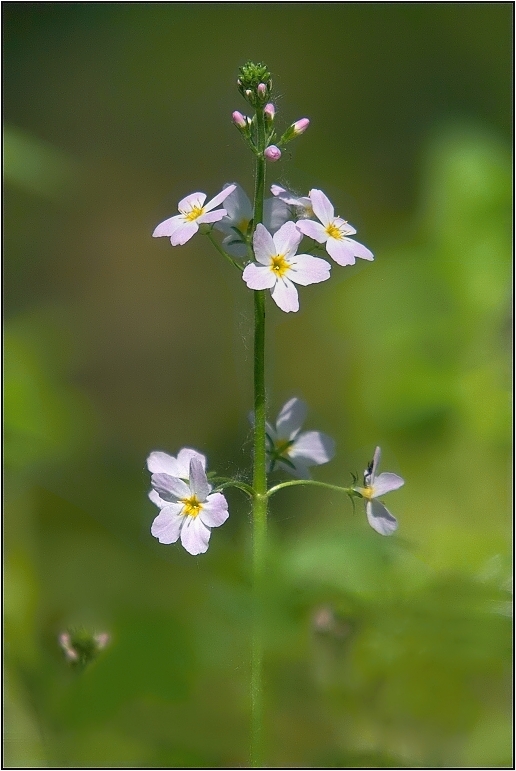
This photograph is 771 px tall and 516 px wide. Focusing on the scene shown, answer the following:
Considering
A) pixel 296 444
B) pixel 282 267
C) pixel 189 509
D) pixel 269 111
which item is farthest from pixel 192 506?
pixel 269 111

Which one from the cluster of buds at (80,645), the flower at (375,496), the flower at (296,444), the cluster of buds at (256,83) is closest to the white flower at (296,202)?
the cluster of buds at (256,83)

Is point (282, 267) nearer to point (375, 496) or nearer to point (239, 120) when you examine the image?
point (239, 120)

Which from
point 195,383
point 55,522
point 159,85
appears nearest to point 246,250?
point 55,522

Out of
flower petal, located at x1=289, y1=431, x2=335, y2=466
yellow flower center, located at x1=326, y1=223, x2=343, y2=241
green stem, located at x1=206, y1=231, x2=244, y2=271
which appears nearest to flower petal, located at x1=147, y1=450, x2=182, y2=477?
flower petal, located at x1=289, y1=431, x2=335, y2=466

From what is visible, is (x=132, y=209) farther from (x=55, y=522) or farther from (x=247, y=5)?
(x=55, y=522)

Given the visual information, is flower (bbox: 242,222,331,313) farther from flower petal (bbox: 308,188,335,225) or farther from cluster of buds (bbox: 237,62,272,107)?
cluster of buds (bbox: 237,62,272,107)

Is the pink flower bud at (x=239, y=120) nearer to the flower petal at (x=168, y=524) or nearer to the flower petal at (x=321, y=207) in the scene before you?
the flower petal at (x=321, y=207)
